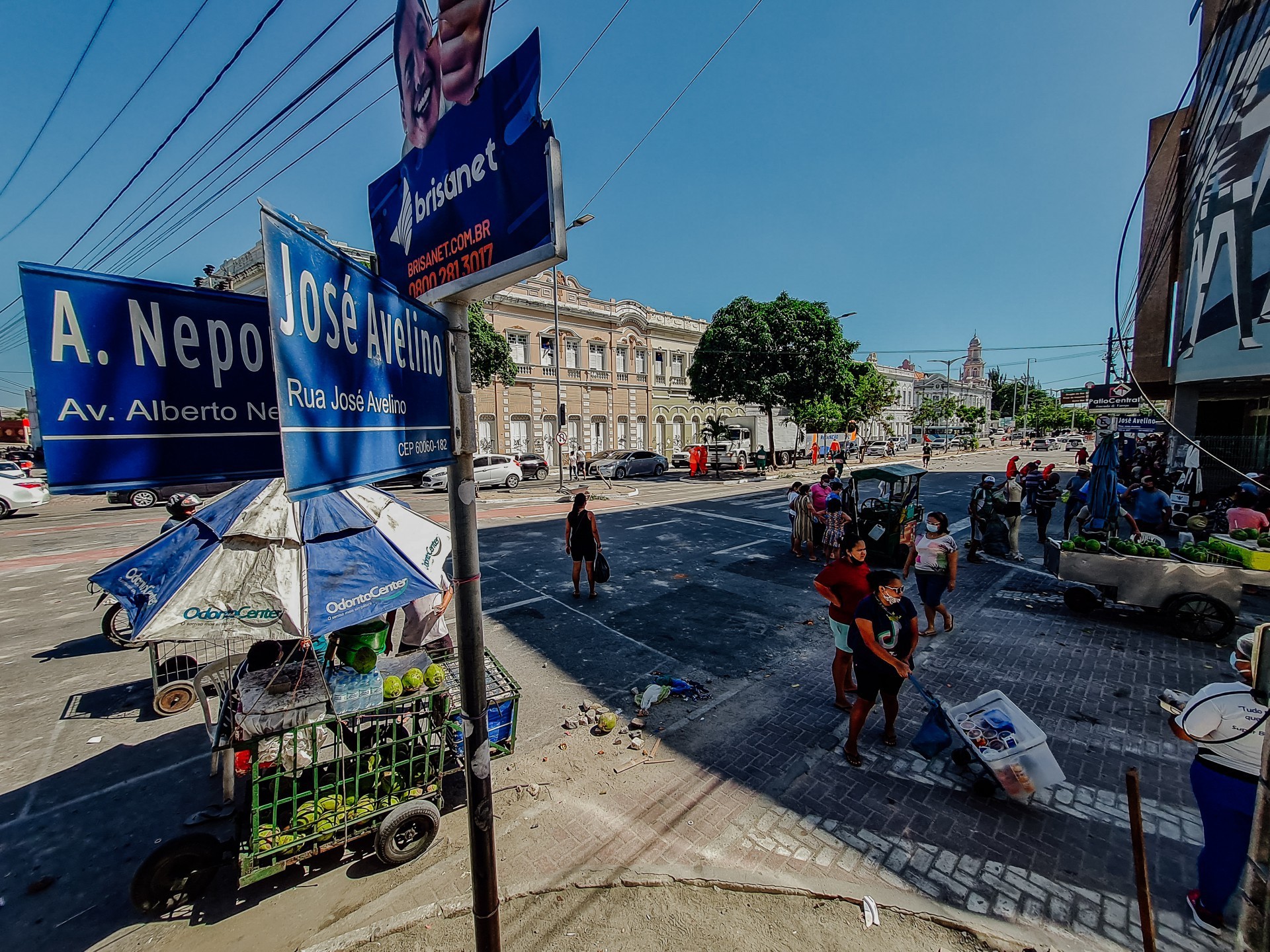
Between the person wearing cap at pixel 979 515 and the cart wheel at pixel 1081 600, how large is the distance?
328cm

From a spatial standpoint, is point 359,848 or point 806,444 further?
point 806,444

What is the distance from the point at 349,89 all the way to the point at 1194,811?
10.6 metres

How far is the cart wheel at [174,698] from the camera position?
5.64 meters

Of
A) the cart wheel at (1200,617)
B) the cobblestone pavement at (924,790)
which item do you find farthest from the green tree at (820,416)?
the cobblestone pavement at (924,790)

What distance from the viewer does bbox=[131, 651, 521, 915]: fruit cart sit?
11.0 feet

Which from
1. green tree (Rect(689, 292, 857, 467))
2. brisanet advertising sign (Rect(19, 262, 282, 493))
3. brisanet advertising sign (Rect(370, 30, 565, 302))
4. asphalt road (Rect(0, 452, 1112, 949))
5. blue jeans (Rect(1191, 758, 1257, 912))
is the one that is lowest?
asphalt road (Rect(0, 452, 1112, 949))

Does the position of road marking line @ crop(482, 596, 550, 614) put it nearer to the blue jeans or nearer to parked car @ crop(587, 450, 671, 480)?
the blue jeans

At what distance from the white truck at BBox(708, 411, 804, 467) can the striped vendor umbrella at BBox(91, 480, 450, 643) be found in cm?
2918

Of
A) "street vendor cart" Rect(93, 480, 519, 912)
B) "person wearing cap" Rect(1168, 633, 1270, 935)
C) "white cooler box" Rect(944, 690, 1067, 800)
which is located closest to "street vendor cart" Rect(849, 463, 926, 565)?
"white cooler box" Rect(944, 690, 1067, 800)

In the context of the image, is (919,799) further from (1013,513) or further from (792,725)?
(1013,513)

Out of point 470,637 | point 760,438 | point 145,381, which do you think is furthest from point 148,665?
point 760,438

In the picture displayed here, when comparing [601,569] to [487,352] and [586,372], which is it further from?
[586,372]

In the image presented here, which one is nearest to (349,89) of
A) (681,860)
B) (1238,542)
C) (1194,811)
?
(681,860)

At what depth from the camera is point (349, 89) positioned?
6.16 metres
